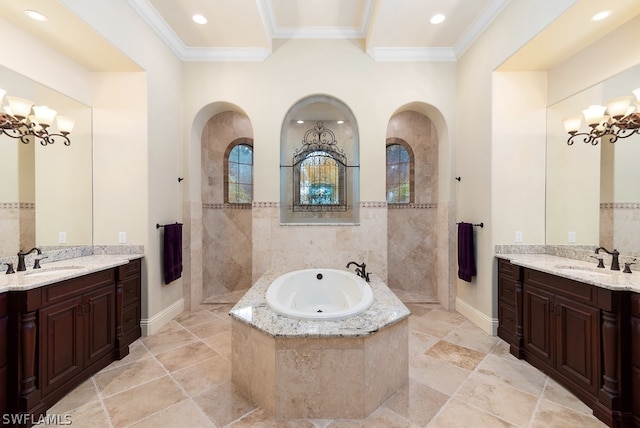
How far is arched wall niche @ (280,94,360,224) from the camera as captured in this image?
3.72 meters

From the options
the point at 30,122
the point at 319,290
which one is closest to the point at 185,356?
the point at 319,290

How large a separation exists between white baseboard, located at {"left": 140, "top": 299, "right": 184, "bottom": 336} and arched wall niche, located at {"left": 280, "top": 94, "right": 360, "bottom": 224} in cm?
173

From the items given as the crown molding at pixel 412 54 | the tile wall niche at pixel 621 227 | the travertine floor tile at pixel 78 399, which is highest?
the crown molding at pixel 412 54

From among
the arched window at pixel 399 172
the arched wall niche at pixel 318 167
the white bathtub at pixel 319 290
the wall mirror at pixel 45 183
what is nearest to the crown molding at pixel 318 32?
the arched wall niche at pixel 318 167

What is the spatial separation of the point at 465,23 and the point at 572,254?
8.88 ft

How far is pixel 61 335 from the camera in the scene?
6.24 ft

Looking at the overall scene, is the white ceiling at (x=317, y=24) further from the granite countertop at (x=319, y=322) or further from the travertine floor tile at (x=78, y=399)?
the travertine floor tile at (x=78, y=399)

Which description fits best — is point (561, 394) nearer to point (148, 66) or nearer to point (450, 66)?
point (450, 66)

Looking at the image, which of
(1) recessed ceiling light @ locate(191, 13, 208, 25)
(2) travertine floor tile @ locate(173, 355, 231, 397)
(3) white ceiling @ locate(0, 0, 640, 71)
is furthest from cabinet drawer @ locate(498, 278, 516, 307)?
(1) recessed ceiling light @ locate(191, 13, 208, 25)

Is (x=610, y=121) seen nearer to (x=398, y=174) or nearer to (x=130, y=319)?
(x=398, y=174)

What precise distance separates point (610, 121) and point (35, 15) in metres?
4.68

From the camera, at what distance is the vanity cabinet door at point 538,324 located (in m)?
2.15

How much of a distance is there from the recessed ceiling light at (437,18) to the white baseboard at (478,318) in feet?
10.9

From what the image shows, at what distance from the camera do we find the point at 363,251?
3.56m
